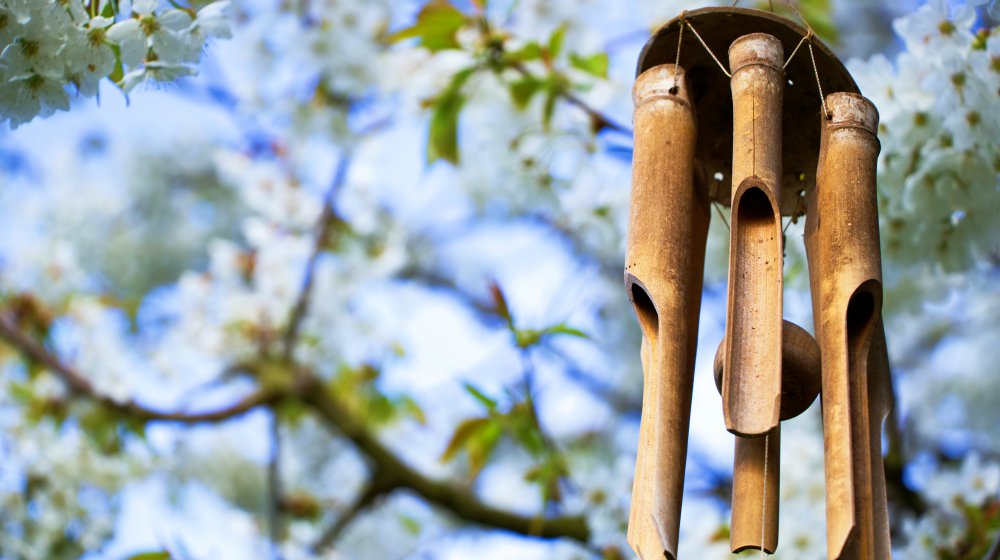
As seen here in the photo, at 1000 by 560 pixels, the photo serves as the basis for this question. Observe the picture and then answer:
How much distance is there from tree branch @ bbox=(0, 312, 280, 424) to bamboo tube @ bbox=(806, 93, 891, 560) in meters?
2.43

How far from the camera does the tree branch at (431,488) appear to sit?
107 inches

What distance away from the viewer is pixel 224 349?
3629mm

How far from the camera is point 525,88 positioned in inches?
87.1

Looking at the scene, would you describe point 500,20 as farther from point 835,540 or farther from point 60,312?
point 60,312

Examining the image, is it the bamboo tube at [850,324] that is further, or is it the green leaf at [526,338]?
the green leaf at [526,338]

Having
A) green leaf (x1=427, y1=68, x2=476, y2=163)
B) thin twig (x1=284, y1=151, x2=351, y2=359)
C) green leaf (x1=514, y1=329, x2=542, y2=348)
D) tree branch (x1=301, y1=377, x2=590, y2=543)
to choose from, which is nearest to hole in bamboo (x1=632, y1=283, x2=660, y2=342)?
green leaf (x1=514, y1=329, x2=542, y2=348)

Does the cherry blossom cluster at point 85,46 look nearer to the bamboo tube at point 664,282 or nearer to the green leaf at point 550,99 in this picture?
the bamboo tube at point 664,282

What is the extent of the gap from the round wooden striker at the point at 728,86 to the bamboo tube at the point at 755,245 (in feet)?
0.18

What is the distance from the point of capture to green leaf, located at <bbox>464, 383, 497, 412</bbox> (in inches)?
86.8

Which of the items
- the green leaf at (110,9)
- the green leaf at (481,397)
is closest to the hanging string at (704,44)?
the green leaf at (110,9)

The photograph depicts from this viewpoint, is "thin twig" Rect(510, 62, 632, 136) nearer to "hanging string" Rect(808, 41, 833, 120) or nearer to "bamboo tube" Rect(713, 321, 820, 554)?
"hanging string" Rect(808, 41, 833, 120)

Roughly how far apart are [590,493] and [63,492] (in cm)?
161

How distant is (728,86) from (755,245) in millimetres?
357

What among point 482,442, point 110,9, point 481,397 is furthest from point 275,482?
point 110,9
